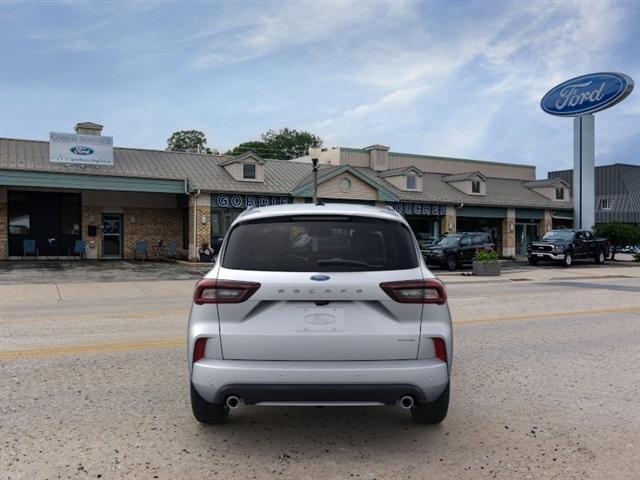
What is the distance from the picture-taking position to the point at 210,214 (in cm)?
2842

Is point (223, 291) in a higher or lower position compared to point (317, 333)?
→ higher

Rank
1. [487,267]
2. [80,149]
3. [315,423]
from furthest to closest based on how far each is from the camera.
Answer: [80,149] → [487,267] → [315,423]

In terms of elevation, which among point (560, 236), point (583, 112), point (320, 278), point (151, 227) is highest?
point (583, 112)

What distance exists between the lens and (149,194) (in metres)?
30.6

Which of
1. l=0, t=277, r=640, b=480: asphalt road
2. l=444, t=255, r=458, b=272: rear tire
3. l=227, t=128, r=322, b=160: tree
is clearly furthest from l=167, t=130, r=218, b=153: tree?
l=0, t=277, r=640, b=480: asphalt road

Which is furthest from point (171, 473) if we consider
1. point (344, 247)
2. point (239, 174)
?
point (239, 174)

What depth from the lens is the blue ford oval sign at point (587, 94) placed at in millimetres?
32719

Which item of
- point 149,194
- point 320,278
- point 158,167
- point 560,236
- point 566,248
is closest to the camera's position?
point 320,278

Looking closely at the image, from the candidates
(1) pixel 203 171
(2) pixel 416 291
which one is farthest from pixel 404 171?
(2) pixel 416 291

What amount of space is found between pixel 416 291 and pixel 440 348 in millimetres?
444

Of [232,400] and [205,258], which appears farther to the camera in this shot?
[205,258]

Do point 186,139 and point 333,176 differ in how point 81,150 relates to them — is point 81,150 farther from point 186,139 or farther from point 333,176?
point 186,139

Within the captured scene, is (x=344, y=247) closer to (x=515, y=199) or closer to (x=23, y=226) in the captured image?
(x=23, y=226)

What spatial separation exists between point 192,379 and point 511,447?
241cm
